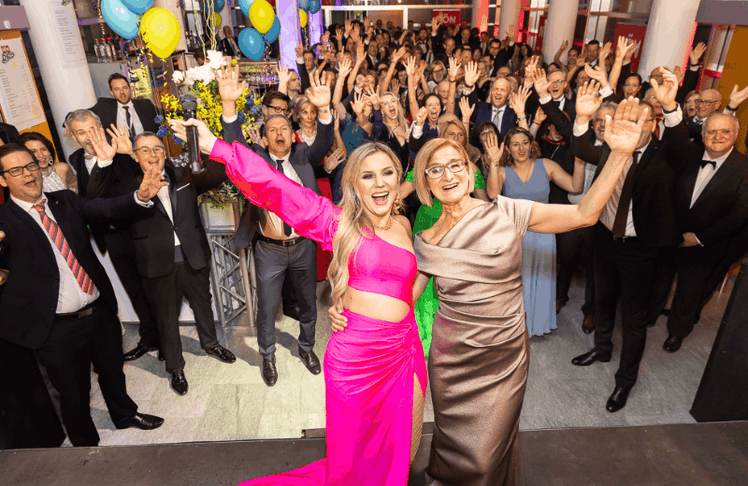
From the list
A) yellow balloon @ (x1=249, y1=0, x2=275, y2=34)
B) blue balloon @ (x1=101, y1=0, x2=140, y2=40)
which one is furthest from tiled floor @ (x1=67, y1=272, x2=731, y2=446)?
yellow balloon @ (x1=249, y1=0, x2=275, y2=34)

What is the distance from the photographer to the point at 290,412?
3.08 m

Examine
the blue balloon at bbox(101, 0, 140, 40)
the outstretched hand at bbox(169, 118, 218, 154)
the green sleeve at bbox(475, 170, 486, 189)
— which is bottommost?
the green sleeve at bbox(475, 170, 486, 189)

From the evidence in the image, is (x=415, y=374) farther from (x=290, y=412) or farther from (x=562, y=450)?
(x=290, y=412)

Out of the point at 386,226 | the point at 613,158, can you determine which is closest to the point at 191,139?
the point at 386,226

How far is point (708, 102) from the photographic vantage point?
3916 millimetres

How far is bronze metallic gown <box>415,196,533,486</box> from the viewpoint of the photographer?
175 centimetres

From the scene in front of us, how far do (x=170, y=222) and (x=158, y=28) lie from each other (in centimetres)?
322

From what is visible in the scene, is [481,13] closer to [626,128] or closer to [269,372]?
[269,372]

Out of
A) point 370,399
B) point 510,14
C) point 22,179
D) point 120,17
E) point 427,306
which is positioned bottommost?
point 427,306

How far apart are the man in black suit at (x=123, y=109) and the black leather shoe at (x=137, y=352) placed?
7.46 feet

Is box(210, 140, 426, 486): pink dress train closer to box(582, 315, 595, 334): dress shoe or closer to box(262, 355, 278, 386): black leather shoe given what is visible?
box(262, 355, 278, 386): black leather shoe

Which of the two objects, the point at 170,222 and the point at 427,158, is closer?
the point at 427,158

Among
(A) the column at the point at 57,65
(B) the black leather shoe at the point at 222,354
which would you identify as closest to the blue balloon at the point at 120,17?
(A) the column at the point at 57,65

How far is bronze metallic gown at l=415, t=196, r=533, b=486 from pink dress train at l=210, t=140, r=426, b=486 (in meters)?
0.15
